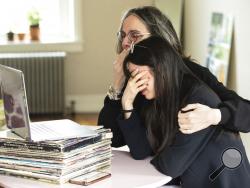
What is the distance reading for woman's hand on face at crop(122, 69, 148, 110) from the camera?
69.0 inches

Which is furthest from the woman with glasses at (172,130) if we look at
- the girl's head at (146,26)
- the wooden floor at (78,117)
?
the wooden floor at (78,117)

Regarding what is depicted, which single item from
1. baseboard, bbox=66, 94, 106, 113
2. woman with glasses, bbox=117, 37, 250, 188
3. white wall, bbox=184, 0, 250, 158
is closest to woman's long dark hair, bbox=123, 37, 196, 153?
woman with glasses, bbox=117, 37, 250, 188

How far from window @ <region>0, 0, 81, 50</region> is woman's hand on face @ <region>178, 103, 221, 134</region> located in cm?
338

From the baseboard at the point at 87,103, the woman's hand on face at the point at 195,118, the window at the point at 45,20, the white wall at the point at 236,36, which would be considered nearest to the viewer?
the woman's hand on face at the point at 195,118

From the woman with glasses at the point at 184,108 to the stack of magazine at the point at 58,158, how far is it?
31cm

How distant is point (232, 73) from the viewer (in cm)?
355

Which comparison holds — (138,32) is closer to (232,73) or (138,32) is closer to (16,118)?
(16,118)

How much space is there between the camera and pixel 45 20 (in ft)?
16.4

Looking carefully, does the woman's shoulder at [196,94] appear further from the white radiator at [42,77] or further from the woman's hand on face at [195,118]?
the white radiator at [42,77]

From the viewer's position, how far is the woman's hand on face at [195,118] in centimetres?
162

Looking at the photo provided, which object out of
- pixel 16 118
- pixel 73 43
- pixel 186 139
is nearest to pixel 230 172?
pixel 186 139

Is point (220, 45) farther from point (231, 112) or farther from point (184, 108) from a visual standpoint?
point (184, 108)

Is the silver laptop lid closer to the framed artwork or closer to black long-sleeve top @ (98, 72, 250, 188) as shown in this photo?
black long-sleeve top @ (98, 72, 250, 188)

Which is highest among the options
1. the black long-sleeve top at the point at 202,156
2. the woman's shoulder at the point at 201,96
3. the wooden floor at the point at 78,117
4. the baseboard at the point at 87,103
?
the woman's shoulder at the point at 201,96
